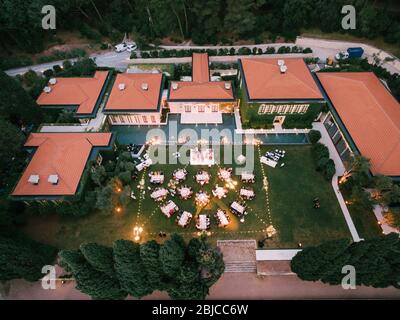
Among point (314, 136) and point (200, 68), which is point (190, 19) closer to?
point (200, 68)

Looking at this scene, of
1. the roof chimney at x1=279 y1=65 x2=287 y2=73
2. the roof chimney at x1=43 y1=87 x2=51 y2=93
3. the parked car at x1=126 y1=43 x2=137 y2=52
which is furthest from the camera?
the parked car at x1=126 y1=43 x2=137 y2=52

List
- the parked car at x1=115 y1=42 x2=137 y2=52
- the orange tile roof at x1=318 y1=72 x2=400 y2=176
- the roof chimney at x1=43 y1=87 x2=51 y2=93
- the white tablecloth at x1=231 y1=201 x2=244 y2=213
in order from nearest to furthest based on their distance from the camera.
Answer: the white tablecloth at x1=231 y1=201 x2=244 y2=213, the orange tile roof at x1=318 y1=72 x2=400 y2=176, the roof chimney at x1=43 y1=87 x2=51 y2=93, the parked car at x1=115 y1=42 x2=137 y2=52

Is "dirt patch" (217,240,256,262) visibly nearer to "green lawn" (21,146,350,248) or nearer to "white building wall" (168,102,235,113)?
"green lawn" (21,146,350,248)

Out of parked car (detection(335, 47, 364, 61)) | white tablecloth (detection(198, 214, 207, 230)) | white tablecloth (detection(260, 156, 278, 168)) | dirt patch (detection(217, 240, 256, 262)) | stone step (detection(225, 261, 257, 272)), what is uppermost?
parked car (detection(335, 47, 364, 61))

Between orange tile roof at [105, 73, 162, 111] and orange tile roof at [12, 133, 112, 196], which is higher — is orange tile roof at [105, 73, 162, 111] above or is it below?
above

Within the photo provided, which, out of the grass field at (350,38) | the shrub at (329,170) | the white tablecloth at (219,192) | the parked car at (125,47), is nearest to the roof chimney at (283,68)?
the shrub at (329,170)

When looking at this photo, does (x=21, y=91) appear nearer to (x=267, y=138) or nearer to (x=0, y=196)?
(x=0, y=196)

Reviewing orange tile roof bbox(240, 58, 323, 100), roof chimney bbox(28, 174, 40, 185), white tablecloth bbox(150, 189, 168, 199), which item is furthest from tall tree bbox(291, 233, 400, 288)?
roof chimney bbox(28, 174, 40, 185)

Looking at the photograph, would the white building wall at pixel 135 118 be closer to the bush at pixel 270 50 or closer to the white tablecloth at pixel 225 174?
the white tablecloth at pixel 225 174
